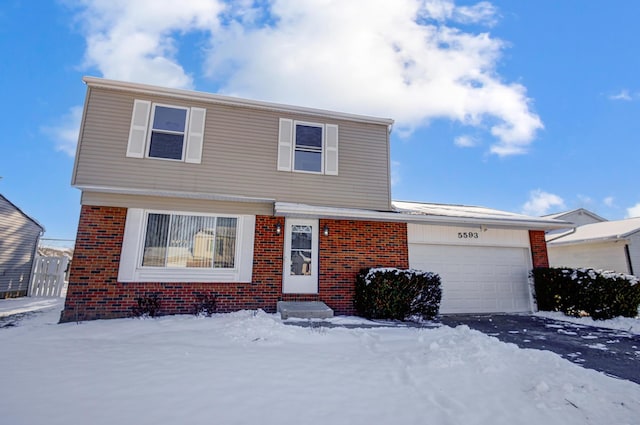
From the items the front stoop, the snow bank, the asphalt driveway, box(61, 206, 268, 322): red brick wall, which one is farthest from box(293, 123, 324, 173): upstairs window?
the snow bank

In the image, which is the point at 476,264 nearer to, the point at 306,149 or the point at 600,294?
the point at 600,294

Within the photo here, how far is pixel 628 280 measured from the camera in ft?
26.5

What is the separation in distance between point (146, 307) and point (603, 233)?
17.7 metres

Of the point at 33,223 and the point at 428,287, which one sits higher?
the point at 33,223

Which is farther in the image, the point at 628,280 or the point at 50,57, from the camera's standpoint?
the point at 50,57

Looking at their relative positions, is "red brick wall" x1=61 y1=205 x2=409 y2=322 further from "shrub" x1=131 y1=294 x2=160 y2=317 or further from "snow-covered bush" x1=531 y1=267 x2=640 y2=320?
"snow-covered bush" x1=531 y1=267 x2=640 y2=320

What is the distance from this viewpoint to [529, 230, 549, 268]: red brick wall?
972 centimetres

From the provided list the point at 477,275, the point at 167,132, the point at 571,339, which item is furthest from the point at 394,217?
the point at 167,132

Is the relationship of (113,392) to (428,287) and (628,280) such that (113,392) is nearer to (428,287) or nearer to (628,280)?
(428,287)

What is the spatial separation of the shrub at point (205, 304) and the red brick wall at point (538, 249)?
950 cm

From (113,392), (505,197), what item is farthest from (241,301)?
(505,197)

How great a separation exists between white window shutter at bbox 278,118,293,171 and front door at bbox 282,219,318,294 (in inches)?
60.7

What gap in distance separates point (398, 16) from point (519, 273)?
8.32 metres

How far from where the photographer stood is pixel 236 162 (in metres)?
8.20
